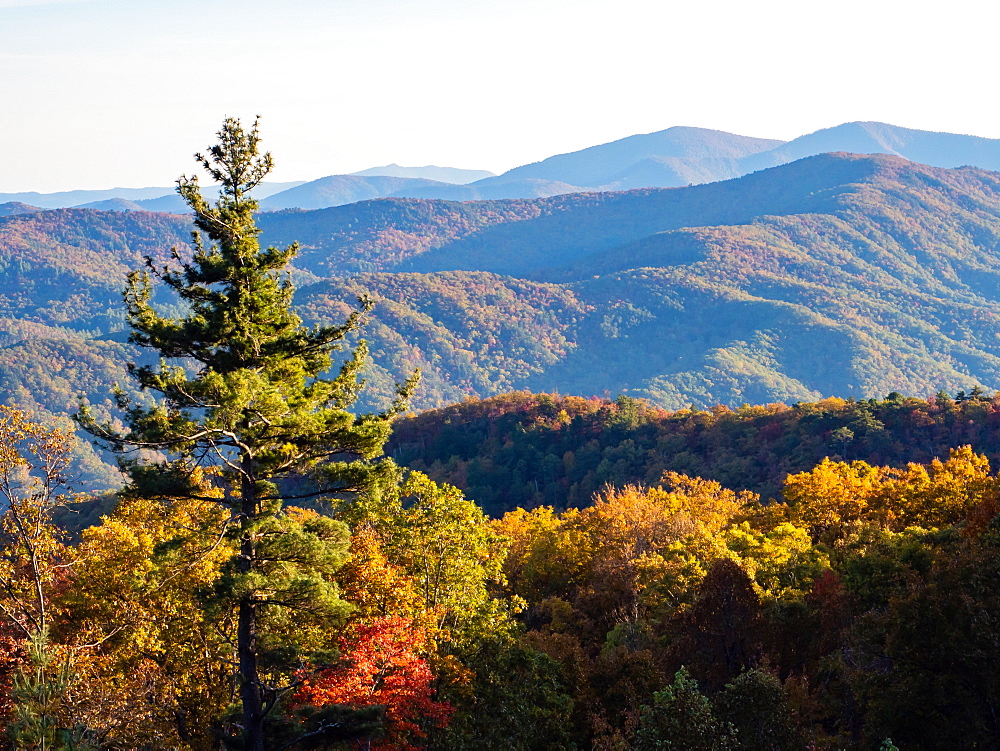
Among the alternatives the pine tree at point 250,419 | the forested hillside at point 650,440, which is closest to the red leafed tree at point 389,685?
the pine tree at point 250,419

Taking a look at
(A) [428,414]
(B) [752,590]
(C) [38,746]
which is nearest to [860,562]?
(B) [752,590]

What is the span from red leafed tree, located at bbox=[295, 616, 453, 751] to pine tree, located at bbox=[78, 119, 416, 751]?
3.74ft

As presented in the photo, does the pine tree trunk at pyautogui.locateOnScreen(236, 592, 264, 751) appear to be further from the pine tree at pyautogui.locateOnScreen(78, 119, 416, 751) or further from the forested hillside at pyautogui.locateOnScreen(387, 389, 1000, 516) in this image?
the forested hillside at pyautogui.locateOnScreen(387, 389, 1000, 516)

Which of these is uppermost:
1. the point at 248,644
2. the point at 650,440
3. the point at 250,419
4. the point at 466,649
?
the point at 250,419

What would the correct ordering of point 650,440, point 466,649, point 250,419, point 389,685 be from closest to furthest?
point 250,419 → point 389,685 → point 466,649 → point 650,440

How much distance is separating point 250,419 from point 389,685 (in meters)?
7.11

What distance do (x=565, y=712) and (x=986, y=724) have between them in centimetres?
953

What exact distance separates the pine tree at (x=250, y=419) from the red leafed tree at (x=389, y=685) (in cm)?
114

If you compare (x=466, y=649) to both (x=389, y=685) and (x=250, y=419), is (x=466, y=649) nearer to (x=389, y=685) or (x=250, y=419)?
(x=389, y=685)

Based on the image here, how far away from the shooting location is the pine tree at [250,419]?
64.7 ft

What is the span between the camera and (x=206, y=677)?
2547 centimetres

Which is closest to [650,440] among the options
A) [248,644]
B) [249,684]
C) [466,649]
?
Answer: [466,649]

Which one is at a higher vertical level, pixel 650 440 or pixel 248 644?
pixel 248 644

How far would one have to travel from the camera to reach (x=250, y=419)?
20.0 metres
